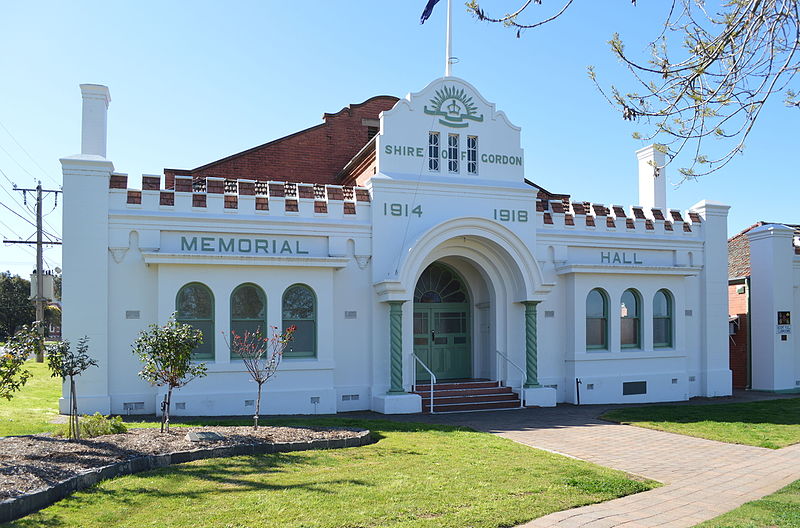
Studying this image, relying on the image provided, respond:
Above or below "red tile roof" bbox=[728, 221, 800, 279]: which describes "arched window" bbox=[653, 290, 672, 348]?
below

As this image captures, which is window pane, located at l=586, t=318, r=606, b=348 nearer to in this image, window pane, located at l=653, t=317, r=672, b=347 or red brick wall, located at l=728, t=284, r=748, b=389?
window pane, located at l=653, t=317, r=672, b=347

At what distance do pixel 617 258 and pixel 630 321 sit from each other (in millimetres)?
1866

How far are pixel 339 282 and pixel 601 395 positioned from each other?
7.98 meters

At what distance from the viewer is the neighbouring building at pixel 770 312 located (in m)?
22.0

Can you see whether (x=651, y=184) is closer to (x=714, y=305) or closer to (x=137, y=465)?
(x=714, y=305)

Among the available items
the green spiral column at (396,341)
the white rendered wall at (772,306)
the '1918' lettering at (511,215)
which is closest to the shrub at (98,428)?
the green spiral column at (396,341)

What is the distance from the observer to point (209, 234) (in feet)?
51.3

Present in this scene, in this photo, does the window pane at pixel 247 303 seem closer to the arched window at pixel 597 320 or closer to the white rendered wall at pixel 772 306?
the arched window at pixel 597 320

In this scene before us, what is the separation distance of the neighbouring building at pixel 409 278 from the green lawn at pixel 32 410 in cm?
109

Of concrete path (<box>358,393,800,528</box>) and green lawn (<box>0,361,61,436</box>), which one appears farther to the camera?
green lawn (<box>0,361,61,436</box>)

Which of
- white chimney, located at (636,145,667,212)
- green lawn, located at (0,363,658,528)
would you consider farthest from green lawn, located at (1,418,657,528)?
white chimney, located at (636,145,667,212)

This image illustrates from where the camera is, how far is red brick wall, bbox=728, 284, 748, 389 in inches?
913

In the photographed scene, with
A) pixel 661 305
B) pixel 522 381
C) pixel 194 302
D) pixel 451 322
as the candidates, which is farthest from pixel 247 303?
pixel 661 305

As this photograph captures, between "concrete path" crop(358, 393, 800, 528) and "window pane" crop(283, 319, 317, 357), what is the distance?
2.98m
